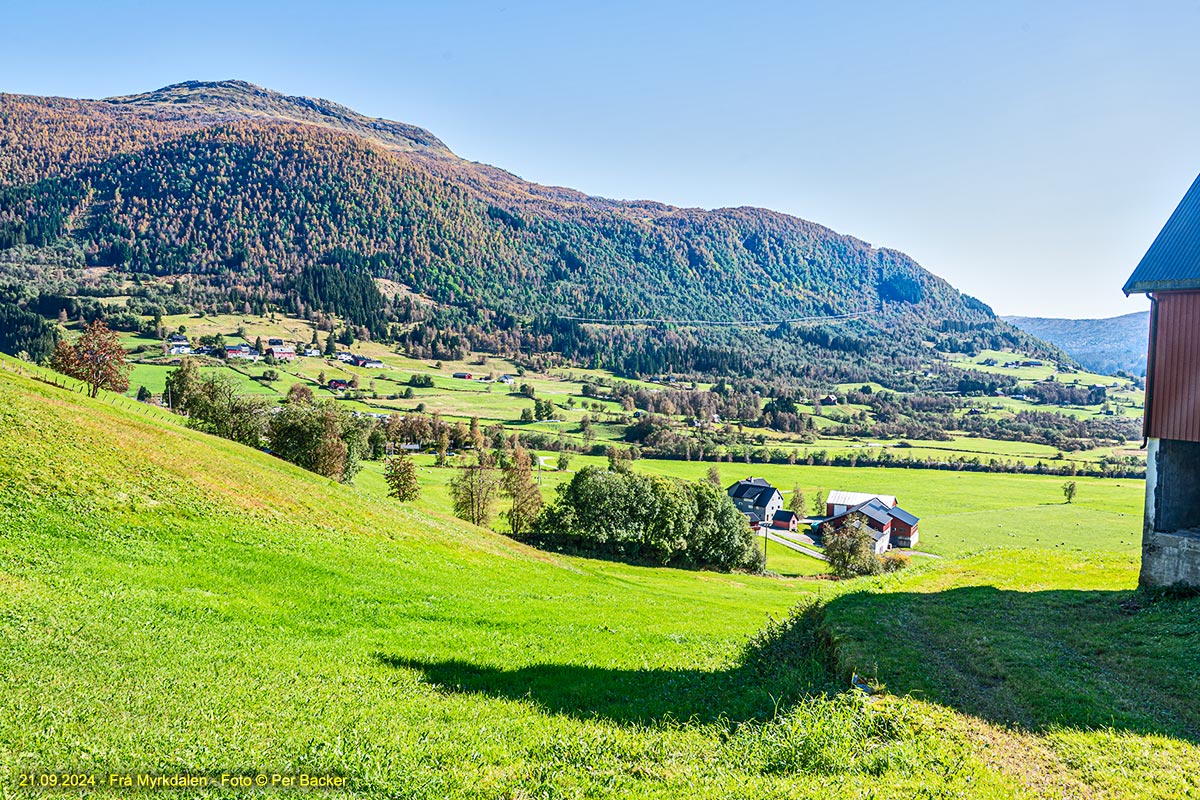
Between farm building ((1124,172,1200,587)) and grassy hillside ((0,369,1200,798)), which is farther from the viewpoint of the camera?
farm building ((1124,172,1200,587))

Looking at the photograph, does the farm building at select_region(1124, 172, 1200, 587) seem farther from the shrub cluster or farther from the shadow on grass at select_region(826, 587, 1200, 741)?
the shrub cluster

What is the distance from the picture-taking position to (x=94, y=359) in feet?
224

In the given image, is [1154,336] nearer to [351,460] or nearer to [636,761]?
[636,761]

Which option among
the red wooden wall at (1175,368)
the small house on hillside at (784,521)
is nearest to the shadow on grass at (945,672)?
the red wooden wall at (1175,368)

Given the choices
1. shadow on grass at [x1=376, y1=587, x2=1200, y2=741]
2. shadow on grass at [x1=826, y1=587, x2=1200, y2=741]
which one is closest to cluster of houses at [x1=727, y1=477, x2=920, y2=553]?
shadow on grass at [x1=826, y1=587, x2=1200, y2=741]

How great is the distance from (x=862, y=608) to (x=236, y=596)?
1926 cm

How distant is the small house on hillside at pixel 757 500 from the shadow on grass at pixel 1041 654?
300 feet

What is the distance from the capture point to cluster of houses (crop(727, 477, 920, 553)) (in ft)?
328

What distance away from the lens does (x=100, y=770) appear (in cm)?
887

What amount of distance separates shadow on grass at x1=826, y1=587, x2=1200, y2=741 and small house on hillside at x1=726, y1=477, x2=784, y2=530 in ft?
300

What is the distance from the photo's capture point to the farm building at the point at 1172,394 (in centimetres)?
2264

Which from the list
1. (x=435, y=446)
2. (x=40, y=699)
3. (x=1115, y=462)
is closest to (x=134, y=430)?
(x=40, y=699)

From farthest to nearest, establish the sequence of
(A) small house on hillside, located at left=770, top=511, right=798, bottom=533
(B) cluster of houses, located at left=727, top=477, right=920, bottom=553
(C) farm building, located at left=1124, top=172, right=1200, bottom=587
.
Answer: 1. (A) small house on hillside, located at left=770, top=511, right=798, bottom=533
2. (B) cluster of houses, located at left=727, top=477, right=920, bottom=553
3. (C) farm building, located at left=1124, top=172, right=1200, bottom=587

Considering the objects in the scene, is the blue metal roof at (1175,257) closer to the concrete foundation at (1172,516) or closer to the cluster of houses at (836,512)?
the concrete foundation at (1172,516)
